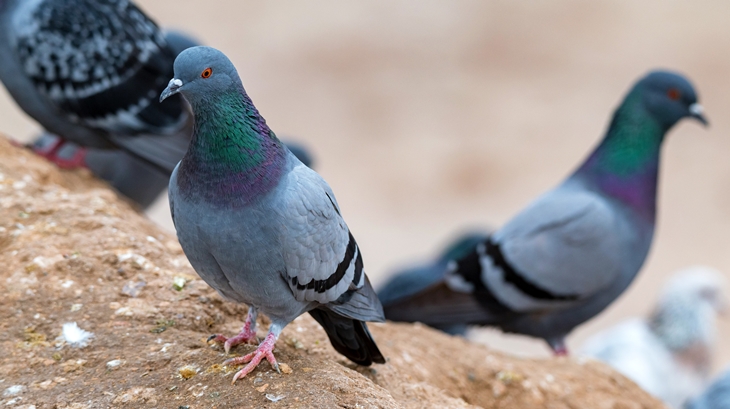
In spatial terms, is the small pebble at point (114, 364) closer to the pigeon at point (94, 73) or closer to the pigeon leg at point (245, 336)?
the pigeon leg at point (245, 336)

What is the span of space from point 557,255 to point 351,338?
9.26ft

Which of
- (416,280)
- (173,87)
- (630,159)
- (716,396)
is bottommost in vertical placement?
(416,280)

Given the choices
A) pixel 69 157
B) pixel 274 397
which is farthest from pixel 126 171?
pixel 274 397

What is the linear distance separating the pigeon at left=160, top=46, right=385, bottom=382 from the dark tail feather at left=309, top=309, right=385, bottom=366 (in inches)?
18.8

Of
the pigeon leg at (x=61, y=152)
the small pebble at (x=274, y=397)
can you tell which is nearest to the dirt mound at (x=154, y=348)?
the small pebble at (x=274, y=397)

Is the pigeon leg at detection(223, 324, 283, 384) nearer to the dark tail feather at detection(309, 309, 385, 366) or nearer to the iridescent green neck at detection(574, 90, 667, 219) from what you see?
the dark tail feather at detection(309, 309, 385, 366)

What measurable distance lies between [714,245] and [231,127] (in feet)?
39.7

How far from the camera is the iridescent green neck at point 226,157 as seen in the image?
2973 millimetres

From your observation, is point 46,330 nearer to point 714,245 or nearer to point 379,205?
point 379,205

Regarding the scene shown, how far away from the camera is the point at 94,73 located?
226 inches

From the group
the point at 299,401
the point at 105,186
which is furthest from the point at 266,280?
the point at 105,186

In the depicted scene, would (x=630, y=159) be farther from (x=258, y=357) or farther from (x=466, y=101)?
(x=466, y=101)

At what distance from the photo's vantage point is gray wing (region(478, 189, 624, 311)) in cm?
599

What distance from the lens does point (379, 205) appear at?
14477 millimetres
